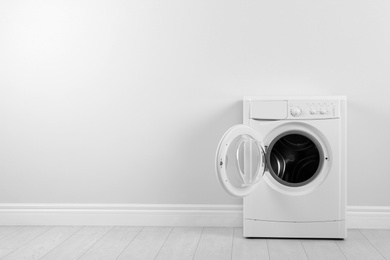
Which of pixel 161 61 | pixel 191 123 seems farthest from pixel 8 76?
pixel 191 123

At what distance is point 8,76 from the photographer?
3699mm

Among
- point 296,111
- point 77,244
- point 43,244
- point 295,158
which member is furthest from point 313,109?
point 43,244

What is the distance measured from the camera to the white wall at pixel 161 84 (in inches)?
138

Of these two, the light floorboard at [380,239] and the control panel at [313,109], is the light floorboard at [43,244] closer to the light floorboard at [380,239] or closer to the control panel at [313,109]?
the control panel at [313,109]

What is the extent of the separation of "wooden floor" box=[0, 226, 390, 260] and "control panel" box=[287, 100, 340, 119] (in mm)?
717

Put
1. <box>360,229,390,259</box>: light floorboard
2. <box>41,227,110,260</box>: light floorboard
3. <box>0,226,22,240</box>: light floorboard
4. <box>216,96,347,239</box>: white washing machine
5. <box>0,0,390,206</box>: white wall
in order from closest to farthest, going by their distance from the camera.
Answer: <box>41,227,110,260</box>: light floorboard
<box>360,229,390,259</box>: light floorboard
<box>216,96,347,239</box>: white washing machine
<box>0,226,22,240</box>: light floorboard
<box>0,0,390,206</box>: white wall

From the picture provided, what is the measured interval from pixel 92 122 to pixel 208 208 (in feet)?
3.07

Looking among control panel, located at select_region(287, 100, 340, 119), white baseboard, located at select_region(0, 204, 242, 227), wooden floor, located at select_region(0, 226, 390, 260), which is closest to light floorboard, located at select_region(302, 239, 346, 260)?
wooden floor, located at select_region(0, 226, 390, 260)

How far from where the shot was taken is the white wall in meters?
3.52

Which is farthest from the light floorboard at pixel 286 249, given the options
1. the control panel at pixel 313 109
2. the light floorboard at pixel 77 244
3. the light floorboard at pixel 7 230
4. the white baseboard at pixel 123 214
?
the light floorboard at pixel 7 230

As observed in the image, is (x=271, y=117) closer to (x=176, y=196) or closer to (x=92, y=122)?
(x=176, y=196)

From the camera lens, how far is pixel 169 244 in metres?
3.09

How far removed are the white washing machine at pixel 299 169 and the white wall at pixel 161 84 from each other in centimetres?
30

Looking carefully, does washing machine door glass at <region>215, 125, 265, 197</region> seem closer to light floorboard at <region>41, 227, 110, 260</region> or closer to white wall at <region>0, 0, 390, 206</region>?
white wall at <region>0, 0, 390, 206</region>
